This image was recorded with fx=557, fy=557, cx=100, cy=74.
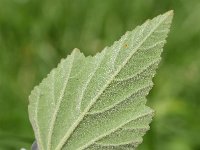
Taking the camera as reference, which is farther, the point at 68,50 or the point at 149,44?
the point at 68,50

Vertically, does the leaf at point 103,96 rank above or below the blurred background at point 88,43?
below

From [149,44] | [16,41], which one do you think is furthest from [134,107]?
[16,41]

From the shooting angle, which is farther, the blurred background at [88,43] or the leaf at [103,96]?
the blurred background at [88,43]

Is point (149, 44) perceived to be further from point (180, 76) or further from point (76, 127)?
point (180, 76)

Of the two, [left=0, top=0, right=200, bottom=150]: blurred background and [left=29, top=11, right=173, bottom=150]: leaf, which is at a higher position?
[left=0, top=0, right=200, bottom=150]: blurred background

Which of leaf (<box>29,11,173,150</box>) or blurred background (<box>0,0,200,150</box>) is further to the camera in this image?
blurred background (<box>0,0,200,150</box>)
